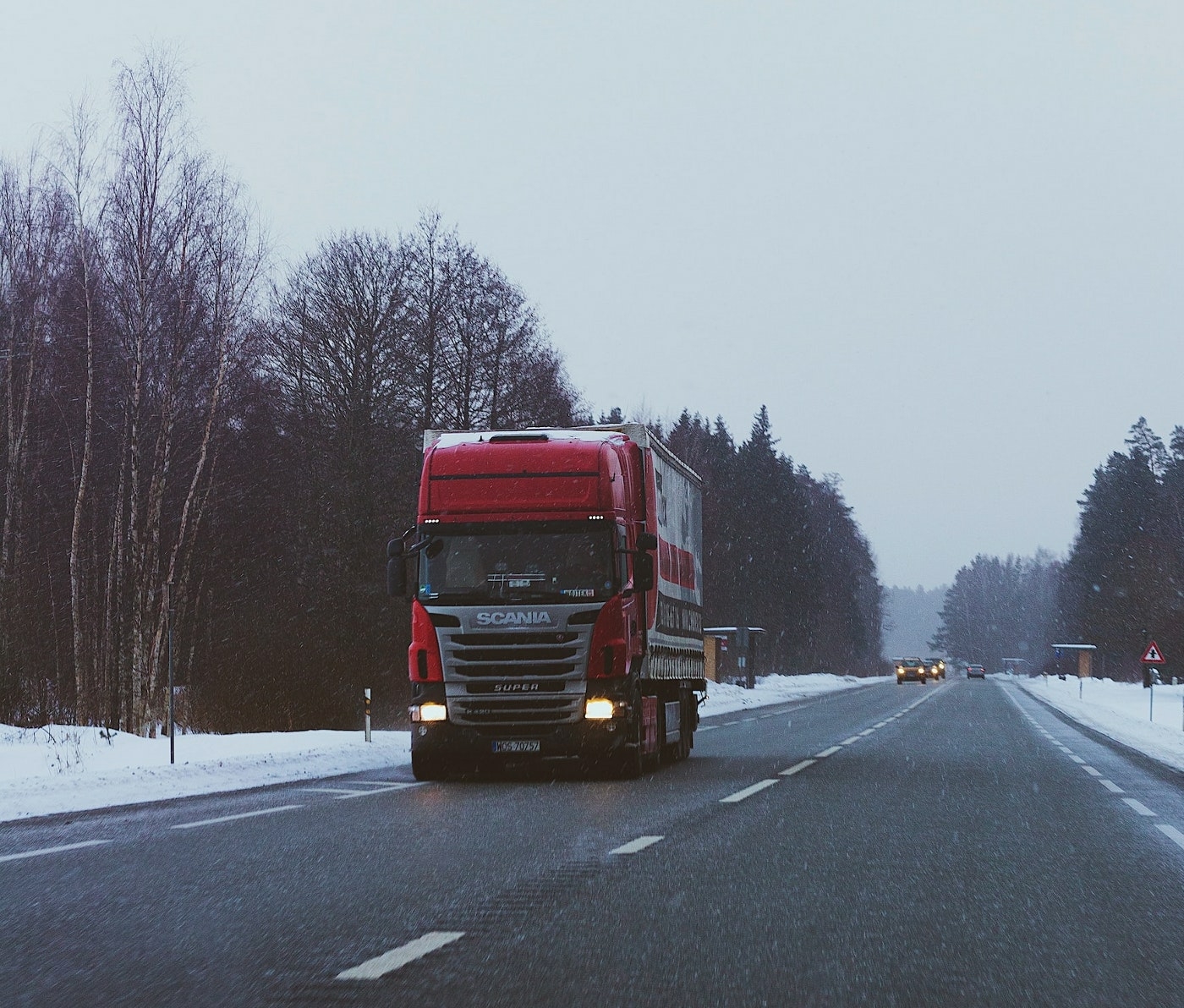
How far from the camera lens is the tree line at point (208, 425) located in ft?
85.0

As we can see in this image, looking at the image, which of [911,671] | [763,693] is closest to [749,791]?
[763,693]

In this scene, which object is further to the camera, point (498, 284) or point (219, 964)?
point (498, 284)

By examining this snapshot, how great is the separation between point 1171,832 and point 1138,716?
32.7 meters

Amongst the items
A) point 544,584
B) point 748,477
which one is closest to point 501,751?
point 544,584

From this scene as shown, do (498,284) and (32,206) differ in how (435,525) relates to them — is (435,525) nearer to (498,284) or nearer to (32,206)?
(32,206)

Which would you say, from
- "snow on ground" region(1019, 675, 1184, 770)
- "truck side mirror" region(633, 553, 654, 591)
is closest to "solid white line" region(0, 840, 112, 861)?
"truck side mirror" region(633, 553, 654, 591)

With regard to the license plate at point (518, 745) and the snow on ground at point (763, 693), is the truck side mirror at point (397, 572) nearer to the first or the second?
the license plate at point (518, 745)

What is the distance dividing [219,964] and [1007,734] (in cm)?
2494

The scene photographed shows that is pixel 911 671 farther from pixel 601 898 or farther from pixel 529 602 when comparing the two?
pixel 601 898

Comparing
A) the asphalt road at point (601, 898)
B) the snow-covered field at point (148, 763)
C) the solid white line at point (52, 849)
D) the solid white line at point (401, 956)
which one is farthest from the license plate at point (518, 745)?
the solid white line at point (401, 956)

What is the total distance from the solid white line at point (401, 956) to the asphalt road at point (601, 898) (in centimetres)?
2

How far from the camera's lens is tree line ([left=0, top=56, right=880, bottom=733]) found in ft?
85.0

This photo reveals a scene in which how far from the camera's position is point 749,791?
14672mm

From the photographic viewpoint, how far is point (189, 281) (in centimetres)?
2709
